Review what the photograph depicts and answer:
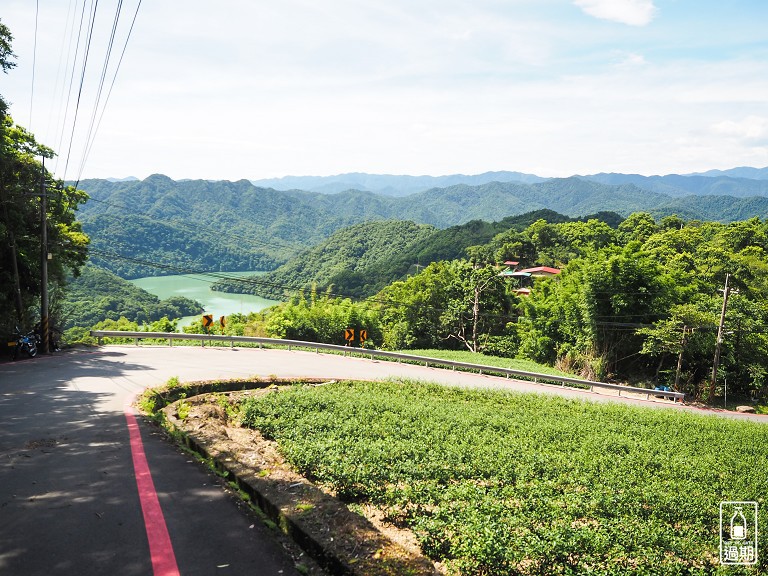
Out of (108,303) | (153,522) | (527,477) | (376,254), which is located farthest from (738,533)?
(376,254)

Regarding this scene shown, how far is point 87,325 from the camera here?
69062 mm

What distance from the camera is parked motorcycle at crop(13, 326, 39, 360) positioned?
17441mm

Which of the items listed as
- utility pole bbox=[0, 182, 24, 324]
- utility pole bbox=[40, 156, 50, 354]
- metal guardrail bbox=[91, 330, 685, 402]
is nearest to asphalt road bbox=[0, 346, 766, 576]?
utility pole bbox=[40, 156, 50, 354]

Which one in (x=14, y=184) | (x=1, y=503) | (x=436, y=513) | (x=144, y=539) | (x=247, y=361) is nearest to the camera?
(x=144, y=539)

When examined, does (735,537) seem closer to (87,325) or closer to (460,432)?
(460,432)

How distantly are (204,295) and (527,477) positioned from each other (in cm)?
14385

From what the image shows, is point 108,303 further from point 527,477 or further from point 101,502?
point 527,477

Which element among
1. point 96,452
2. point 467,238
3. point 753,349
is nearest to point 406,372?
point 96,452

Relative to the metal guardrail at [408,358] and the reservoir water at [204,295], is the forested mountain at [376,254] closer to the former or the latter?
the reservoir water at [204,295]

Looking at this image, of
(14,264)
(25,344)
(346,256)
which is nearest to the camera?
(25,344)

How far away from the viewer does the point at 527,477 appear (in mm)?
7645

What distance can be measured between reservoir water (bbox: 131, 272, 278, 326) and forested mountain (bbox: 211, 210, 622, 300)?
10.1ft

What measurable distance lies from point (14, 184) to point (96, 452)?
17.7 meters

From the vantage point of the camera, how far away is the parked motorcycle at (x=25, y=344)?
1744 centimetres
